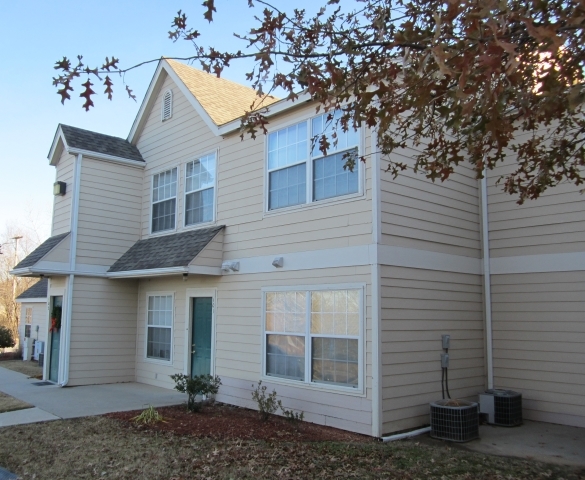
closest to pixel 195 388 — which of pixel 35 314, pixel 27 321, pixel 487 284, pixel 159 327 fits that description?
pixel 159 327

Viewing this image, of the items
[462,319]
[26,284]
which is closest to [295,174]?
[462,319]

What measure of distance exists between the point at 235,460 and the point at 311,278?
3504mm

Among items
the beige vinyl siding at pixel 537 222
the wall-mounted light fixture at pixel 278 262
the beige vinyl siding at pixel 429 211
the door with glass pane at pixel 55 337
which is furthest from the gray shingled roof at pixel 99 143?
the beige vinyl siding at pixel 537 222

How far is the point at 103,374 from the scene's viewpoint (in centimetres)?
1313

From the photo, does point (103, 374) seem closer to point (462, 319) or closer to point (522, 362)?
point (462, 319)

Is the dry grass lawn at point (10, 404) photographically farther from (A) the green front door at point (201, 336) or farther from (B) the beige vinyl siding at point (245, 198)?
(B) the beige vinyl siding at point (245, 198)

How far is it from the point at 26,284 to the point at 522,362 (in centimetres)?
3030

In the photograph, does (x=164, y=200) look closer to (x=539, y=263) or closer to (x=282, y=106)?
(x=282, y=106)

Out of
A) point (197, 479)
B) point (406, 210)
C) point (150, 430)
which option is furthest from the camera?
point (406, 210)

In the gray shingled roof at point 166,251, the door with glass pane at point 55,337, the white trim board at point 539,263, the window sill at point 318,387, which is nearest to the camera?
the window sill at point 318,387

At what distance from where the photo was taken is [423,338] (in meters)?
8.81

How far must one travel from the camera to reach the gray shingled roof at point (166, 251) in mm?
11081

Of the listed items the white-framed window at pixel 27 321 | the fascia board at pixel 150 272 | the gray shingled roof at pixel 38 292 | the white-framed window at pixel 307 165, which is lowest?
the white-framed window at pixel 27 321

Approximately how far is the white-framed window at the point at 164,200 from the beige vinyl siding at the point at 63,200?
199 centimetres
